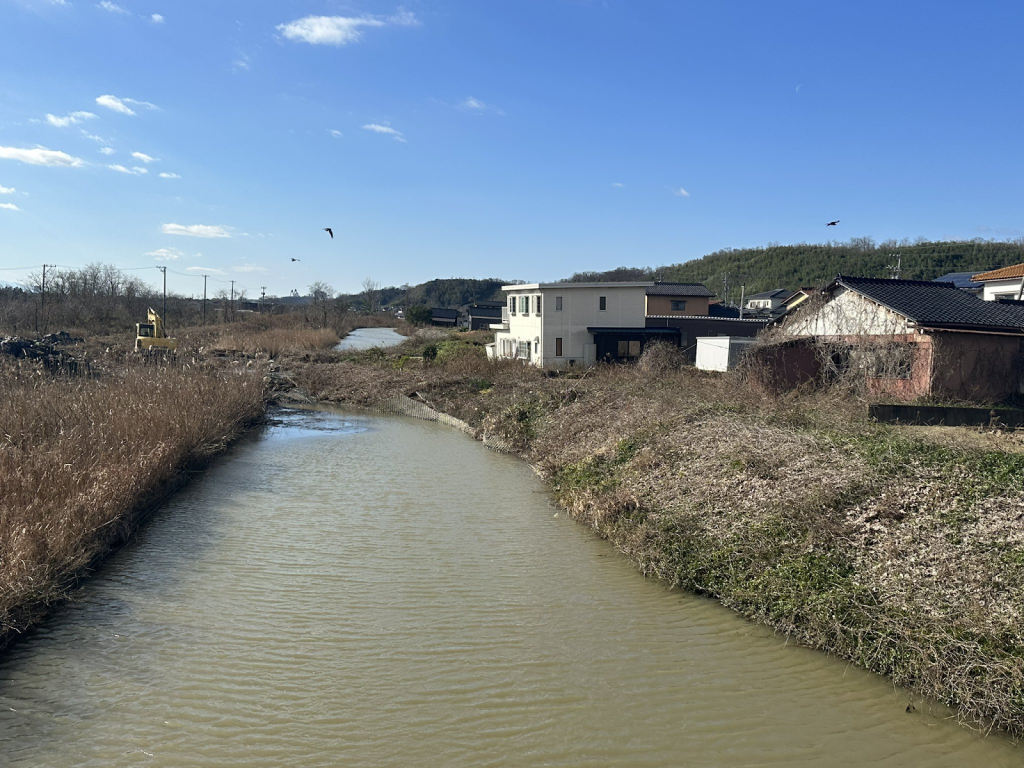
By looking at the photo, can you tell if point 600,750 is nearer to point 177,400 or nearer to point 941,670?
point 941,670

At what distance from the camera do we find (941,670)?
5.91 m

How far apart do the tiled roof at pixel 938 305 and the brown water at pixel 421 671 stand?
35.5ft

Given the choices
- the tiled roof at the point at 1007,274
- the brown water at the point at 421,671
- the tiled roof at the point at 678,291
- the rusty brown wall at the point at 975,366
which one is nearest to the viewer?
the brown water at the point at 421,671

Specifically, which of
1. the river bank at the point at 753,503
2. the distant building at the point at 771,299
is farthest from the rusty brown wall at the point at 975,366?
the distant building at the point at 771,299

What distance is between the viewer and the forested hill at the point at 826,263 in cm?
7119

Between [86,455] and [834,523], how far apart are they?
422 inches

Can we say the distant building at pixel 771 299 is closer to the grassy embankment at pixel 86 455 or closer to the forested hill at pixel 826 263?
the forested hill at pixel 826 263

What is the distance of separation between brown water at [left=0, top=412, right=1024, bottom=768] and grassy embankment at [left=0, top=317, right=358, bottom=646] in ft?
1.48

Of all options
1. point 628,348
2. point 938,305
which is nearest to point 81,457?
point 938,305

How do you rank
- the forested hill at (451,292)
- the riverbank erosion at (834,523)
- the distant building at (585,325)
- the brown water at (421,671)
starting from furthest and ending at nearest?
1. the forested hill at (451,292)
2. the distant building at (585,325)
3. the riverbank erosion at (834,523)
4. the brown water at (421,671)

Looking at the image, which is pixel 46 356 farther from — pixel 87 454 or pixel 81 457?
pixel 81 457

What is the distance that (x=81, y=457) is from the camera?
1073 centimetres

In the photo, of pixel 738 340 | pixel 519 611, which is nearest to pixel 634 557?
pixel 519 611

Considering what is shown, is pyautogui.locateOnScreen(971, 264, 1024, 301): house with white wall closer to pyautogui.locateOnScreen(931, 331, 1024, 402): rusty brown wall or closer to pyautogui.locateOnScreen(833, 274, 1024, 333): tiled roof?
pyautogui.locateOnScreen(833, 274, 1024, 333): tiled roof
